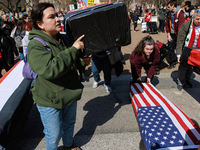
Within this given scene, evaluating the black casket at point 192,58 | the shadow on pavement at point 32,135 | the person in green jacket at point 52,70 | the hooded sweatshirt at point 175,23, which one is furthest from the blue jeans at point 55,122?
the hooded sweatshirt at point 175,23

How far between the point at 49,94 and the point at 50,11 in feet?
2.60

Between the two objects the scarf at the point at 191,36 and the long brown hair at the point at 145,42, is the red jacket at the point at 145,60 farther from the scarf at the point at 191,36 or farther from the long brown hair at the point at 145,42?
the scarf at the point at 191,36

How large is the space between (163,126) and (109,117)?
1221 mm

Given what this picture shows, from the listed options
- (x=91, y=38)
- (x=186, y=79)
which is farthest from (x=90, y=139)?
(x=186, y=79)

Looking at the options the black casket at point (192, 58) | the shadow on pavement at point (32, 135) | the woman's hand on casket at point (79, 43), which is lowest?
the shadow on pavement at point (32, 135)

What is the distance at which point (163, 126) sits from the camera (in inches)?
81.5

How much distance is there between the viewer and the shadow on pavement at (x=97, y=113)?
8.85 feet

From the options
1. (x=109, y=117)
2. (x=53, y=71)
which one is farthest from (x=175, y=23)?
(x=53, y=71)

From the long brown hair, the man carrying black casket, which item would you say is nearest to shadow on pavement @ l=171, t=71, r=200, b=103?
the man carrying black casket

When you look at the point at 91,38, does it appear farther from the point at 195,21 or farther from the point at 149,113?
the point at 195,21

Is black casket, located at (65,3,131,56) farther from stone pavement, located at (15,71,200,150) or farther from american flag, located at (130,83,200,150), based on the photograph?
stone pavement, located at (15,71,200,150)

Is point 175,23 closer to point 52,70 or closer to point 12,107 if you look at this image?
point 52,70

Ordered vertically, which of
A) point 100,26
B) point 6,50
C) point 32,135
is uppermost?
point 100,26

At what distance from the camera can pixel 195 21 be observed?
132 inches
